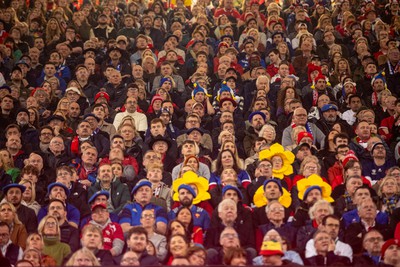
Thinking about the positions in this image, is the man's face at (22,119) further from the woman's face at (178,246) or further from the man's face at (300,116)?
the woman's face at (178,246)

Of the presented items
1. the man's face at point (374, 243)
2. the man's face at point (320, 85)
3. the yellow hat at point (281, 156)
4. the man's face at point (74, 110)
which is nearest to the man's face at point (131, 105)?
the man's face at point (74, 110)

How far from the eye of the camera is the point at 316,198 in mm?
10492

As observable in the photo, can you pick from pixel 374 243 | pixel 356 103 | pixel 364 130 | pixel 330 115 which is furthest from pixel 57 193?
pixel 356 103

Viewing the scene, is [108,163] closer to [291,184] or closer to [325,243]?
[291,184]

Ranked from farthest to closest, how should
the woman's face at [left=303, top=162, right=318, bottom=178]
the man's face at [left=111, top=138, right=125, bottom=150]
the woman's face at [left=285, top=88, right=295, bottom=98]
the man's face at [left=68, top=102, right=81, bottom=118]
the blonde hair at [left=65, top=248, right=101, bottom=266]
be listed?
1. the woman's face at [left=285, top=88, right=295, bottom=98]
2. the man's face at [left=68, top=102, right=81, bottom=118]
3. the man's face at [left=111, top=138, right=125, bottom=150]
4. the woman's face at [left=303, top=162, right=318, bottom=178]
5. the blonde hair at [left=65, top=248, right=101, bottom=266]

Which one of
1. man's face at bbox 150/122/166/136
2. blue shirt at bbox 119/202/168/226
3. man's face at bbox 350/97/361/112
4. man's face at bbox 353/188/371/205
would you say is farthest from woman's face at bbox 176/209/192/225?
man's face at bbox 350/97/361/112

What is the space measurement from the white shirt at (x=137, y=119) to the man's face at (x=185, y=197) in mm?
3105

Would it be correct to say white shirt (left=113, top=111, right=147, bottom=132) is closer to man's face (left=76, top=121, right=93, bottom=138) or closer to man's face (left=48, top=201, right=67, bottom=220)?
man's face (left=76, top=121, right=93, bottom=138)

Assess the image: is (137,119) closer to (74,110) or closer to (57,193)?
(74,110)

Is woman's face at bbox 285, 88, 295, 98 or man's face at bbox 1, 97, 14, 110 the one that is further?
woman's face at bbox 285, 88, 295, 98

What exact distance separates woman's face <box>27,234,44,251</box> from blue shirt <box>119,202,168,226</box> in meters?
1.34

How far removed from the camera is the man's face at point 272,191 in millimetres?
10641

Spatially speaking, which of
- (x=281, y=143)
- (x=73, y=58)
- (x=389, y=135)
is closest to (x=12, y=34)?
(x=73, y=58)

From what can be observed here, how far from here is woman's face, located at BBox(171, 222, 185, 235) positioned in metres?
9.50
